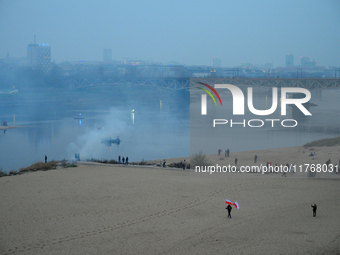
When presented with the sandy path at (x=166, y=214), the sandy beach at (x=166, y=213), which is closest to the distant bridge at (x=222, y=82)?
the sandy beach at (x=166, y=213)

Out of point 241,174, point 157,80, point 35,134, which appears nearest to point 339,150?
point 241,174

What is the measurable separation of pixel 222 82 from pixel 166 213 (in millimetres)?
38759

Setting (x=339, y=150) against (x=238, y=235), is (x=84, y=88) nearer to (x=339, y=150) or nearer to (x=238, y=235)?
(x=339, y=150)

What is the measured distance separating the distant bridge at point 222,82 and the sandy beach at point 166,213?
2257 centimetres

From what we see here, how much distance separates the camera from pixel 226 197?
8273 mm

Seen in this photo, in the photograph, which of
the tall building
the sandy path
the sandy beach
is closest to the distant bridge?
the sandy beach

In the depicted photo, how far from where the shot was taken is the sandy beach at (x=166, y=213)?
18.6ft

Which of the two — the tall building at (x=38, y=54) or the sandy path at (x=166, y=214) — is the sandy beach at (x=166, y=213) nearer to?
the sandy path at (x=166, y=214)

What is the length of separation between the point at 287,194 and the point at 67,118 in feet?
96.2

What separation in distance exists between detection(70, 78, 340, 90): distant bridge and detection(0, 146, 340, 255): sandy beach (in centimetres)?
2257

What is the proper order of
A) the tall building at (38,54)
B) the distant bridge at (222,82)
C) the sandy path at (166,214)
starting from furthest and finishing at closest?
the tall building at (38,54) → the distant bridge at (222,82) → the sandy path at (166,214)

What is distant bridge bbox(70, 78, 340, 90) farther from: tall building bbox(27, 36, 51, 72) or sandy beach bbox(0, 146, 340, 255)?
tall building bbox(27, 36, 51, 72)

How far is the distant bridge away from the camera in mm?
34688

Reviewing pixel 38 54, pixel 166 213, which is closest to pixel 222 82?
pixel 166 213
